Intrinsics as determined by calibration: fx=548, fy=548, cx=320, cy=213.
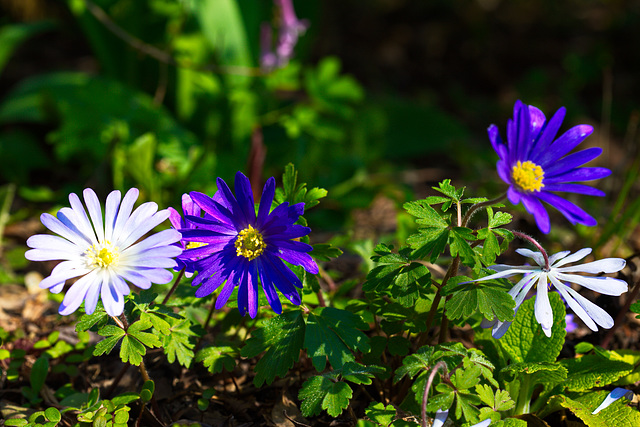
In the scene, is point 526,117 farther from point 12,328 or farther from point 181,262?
point 12,328

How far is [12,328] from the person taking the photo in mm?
1990

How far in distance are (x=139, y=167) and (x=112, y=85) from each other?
0.66 m

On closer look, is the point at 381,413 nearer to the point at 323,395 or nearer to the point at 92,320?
the point at 323,395

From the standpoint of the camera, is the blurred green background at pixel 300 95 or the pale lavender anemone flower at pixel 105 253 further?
the blurred green background at pixel 300 95

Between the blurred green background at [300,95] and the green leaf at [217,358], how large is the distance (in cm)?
118

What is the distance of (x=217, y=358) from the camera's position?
56.2 inches

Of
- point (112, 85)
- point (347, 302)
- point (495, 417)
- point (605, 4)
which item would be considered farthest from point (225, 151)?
point (605, 4)

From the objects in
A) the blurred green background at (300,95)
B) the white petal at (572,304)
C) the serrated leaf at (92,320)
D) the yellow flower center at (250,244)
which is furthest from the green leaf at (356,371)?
the blurred green background at (300,95)

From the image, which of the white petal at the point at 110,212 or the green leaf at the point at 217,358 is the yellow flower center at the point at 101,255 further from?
the green leaf at the point at 217,358

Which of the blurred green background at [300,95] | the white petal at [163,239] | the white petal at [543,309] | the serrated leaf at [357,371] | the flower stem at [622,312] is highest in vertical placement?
the blurred green background at [300,95]

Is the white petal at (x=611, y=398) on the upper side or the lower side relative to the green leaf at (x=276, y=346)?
lower

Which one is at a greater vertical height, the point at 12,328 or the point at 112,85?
the point at 112,85

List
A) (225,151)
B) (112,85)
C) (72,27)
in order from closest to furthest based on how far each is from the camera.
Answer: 1. (112,85)
2. (225,151)
3. (72,27)

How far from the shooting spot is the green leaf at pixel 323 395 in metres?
1.26
